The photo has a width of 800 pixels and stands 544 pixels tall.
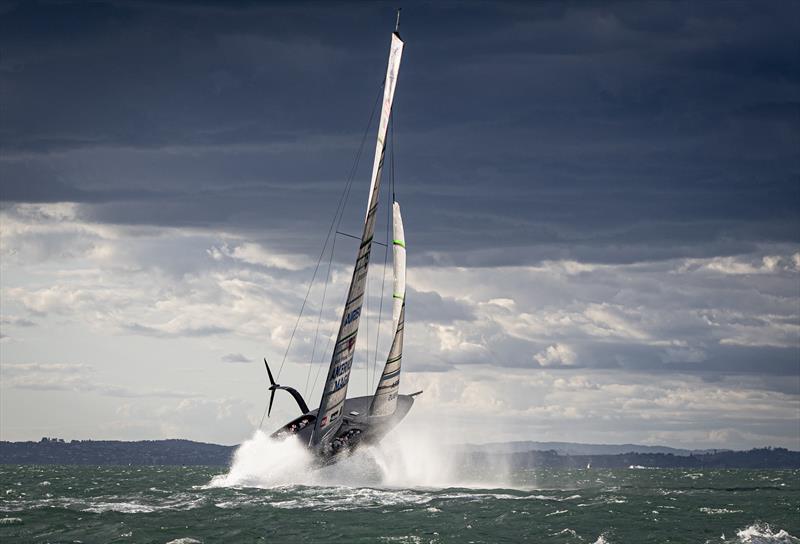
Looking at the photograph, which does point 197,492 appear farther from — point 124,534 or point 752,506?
point 752,506

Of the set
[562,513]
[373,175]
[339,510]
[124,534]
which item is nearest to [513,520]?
[562,513]

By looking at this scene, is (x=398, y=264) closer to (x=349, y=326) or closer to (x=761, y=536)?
(x=349, y=326)

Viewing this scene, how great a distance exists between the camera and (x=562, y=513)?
51.1 metres

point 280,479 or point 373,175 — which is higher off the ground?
point 373,175

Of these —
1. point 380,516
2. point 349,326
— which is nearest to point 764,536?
point 380,516

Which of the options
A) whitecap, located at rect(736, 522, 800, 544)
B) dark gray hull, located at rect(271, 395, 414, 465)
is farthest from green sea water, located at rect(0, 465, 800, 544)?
dark gray hull, located at rect(271, 395, 414, 465)

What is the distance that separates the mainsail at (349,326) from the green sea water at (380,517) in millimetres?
4758

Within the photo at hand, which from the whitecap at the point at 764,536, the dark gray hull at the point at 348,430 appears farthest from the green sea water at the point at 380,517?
the dark gray hull at the point at 348,430

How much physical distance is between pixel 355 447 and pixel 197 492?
11708mm

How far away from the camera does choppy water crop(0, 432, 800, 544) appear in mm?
41750

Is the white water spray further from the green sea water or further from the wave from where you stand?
the wave

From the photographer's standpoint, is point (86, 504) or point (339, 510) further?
point (86, 504)

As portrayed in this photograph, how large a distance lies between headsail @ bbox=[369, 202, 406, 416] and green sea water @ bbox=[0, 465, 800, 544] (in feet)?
24.0

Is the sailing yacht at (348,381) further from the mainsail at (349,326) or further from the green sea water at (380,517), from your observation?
the green sea water at (380,517)
